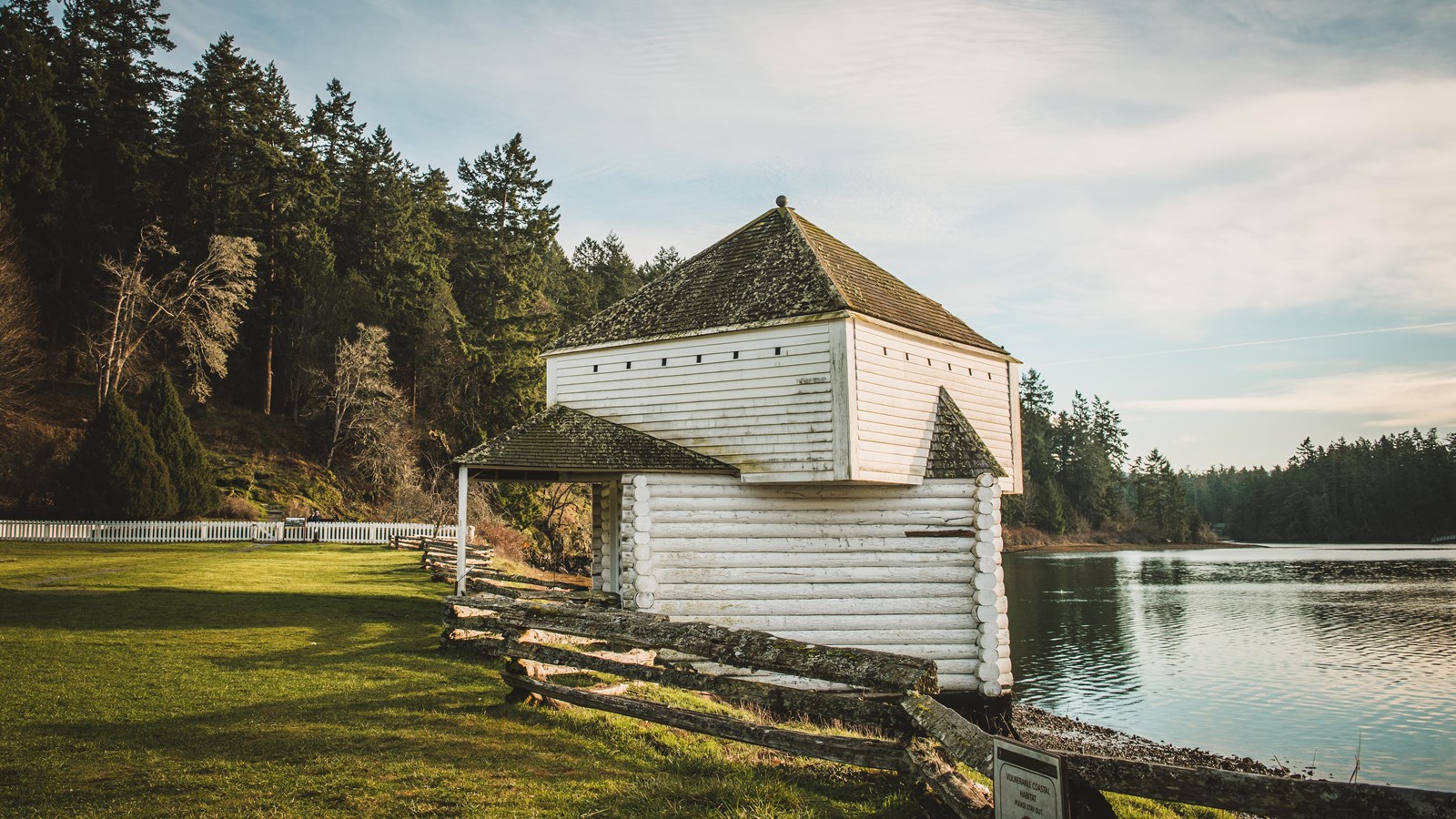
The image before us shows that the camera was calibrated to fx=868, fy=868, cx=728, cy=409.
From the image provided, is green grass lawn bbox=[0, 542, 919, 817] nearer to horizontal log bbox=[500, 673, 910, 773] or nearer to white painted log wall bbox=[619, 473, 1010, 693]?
horizontal log bbox=[500, 673, 910, 773]

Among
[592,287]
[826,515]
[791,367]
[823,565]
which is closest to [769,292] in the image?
[791,367]

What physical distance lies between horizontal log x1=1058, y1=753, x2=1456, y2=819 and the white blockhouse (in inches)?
420

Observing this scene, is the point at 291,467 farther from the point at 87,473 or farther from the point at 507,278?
the point at 507,278

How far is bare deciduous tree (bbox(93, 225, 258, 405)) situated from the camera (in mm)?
39750

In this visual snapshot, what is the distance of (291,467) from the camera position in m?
45.7

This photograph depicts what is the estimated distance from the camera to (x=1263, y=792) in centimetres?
444

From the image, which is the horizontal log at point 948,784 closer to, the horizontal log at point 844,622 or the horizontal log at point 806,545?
the horizontal log at point 844,622

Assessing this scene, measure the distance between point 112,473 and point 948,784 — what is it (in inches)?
1477

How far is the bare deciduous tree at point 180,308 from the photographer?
39750mm

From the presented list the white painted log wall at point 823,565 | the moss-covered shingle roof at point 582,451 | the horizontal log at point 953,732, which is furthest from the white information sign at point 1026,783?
the moss-covered shingle roof at point 582,451

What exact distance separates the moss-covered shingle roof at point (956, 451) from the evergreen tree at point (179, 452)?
3242cm

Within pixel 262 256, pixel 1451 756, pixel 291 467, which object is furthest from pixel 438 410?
pixel 1451 756

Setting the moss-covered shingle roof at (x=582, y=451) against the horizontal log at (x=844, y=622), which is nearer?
the horizontal log at (x=844, y=622)

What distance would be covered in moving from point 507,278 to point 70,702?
44186mm
